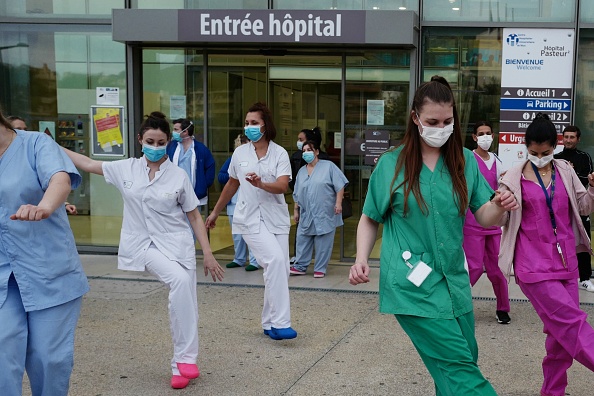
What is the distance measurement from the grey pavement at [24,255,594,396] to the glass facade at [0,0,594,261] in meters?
2.39

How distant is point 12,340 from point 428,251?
187 centimetres

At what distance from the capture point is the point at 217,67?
10.5 m

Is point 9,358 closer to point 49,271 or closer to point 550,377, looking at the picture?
point 49,271

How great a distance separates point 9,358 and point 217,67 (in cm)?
744

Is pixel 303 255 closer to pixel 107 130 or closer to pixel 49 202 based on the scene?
pixel 107 130

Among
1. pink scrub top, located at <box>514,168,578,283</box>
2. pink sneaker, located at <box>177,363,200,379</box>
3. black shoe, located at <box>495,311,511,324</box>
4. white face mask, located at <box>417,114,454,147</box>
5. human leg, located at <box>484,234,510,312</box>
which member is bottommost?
black shoe, located at <box>495,311,511,324</box>

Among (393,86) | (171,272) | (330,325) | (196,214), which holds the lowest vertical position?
(330,325)

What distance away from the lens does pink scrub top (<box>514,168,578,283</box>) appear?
477cm

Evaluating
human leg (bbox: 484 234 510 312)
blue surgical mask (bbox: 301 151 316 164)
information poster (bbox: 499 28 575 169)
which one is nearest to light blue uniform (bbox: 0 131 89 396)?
human leg (bbox: 484 234 510 312)

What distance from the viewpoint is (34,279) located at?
3535 mm

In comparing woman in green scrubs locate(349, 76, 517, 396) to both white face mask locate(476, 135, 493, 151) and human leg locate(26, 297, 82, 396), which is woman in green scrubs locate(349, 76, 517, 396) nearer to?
human leg locate(26, 297, 82, 396)

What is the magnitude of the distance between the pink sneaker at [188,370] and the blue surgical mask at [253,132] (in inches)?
79.5

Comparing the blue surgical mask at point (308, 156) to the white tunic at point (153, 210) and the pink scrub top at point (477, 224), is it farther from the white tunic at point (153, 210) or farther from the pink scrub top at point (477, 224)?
the white tunic at point (153, 210)

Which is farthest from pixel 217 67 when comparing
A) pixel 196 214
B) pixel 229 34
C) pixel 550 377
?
pixel 550 377
